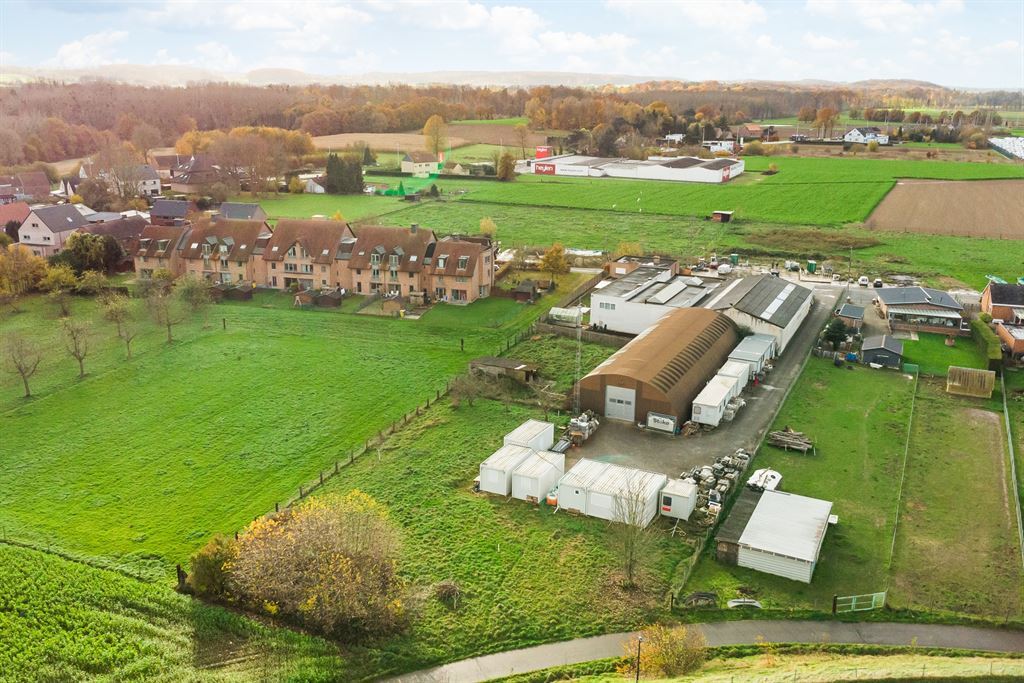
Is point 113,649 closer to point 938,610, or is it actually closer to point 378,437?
point 378,437

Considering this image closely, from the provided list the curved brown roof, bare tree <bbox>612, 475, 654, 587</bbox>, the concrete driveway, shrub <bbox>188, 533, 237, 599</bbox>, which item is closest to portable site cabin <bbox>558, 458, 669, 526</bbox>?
bare tree <bbox>612, 475, 654, 587</bbox>

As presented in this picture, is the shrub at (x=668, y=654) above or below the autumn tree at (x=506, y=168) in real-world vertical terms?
below

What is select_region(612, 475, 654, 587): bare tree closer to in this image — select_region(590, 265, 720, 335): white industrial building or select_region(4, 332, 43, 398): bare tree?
select_region(590, 265, 720, 335): white industrial building

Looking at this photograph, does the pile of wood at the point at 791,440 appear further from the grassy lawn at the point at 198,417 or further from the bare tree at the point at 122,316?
the bare tree at the point at 122,316

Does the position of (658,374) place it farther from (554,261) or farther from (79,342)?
(79,342)

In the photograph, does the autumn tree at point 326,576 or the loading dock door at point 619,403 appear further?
the loading dock door at point 619,403

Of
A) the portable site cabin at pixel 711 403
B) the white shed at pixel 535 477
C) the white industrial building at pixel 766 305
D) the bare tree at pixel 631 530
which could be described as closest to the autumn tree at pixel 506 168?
the white industrial building at pixel 766 305
